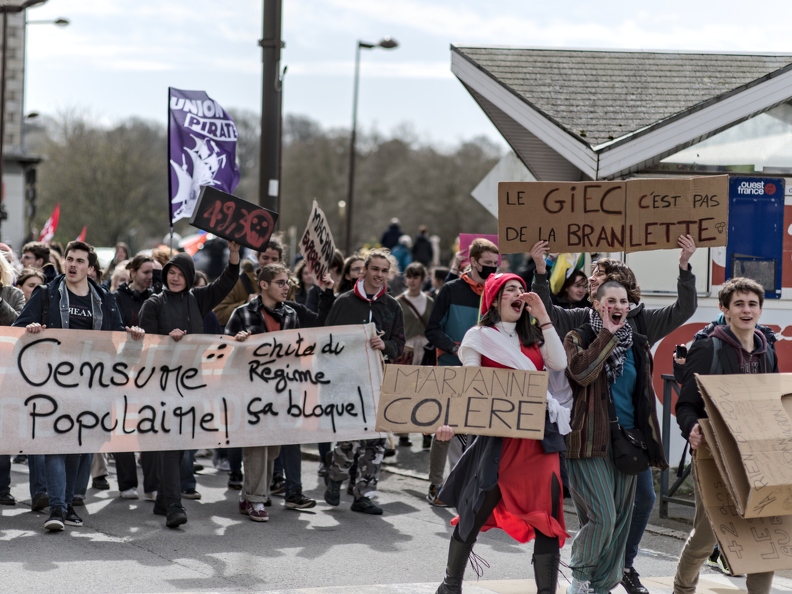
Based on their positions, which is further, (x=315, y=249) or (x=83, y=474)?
(x=315, y=249)

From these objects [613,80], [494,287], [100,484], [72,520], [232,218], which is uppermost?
[613,80]

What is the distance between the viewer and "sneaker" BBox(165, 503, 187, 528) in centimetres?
746

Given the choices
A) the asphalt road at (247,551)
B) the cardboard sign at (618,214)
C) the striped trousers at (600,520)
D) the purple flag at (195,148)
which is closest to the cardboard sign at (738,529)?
the striped trousers at (600,520)

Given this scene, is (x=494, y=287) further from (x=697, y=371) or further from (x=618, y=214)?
(x=618, y=214)

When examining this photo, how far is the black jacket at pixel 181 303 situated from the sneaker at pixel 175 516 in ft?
4.11

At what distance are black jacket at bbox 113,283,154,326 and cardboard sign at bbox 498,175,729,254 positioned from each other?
360 centimetres

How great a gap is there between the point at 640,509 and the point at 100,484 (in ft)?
15.8

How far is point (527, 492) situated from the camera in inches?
215

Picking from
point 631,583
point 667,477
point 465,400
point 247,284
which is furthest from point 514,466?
point 247,284

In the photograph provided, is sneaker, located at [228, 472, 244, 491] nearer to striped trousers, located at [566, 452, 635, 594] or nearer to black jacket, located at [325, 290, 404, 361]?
black jacket, located at [325, 290, 404, 361]

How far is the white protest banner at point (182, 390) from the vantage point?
750cm

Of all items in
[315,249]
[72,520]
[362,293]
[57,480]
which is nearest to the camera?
[57,480]

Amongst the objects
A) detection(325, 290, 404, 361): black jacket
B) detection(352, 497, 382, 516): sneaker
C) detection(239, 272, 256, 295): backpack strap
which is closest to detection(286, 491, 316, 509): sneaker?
detection(352, 497, 382, 516): sneaker

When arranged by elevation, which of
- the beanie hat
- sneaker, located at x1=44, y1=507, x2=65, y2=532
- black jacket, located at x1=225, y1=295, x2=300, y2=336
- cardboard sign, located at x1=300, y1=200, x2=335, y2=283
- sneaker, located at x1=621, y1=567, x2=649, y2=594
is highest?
cardboard sign, located at x1=300, y1=200, x2=335, y2=283
